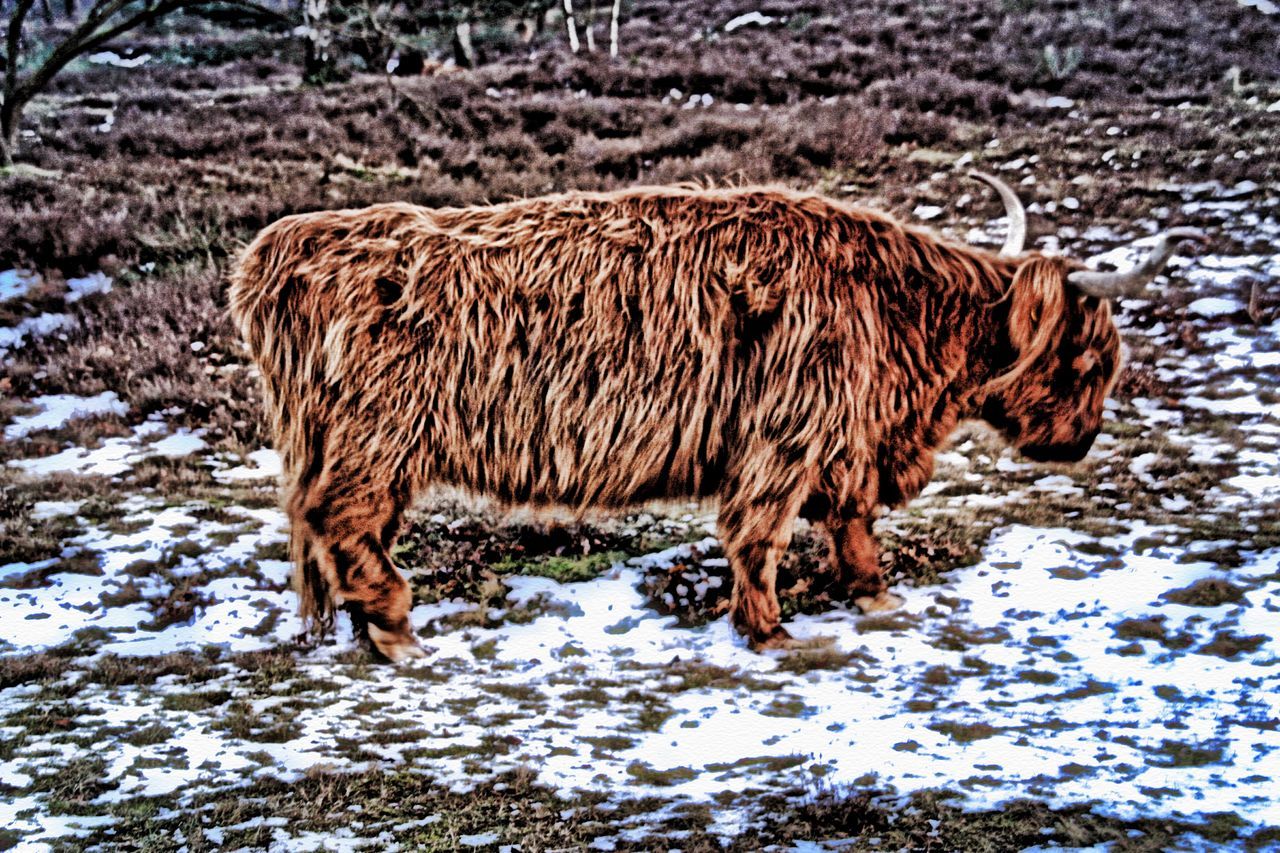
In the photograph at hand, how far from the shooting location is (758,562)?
3393 mm

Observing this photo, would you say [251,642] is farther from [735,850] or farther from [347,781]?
[735,850]

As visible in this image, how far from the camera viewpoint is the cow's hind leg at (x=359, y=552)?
10.7 ft

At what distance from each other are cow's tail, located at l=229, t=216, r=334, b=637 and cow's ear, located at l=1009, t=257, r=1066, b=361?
260 cm

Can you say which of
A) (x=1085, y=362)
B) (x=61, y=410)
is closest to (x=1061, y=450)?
(x=1085, y=362)

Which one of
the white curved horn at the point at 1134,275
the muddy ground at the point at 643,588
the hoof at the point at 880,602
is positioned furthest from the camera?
the hoof at the point at 880,602

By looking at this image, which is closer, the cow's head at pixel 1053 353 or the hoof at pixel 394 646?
the hoof at pixel 394 646

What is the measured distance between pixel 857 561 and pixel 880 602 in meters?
0.18

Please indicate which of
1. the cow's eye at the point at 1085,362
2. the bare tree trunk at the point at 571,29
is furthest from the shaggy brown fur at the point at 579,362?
the bare tree trunk at the point at 571,29

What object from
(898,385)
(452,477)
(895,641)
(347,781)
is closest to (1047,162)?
(898,385)

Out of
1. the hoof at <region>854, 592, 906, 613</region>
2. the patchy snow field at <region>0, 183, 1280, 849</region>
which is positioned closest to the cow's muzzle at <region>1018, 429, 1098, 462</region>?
the patchy snow field at <region>0, 183, 1280, 849</region>

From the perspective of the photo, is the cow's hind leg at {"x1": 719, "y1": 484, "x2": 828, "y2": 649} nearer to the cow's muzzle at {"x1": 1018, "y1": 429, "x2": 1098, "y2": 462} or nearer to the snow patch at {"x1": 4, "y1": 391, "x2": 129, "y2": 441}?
the cow's muzzle at {"x1": 1018, "y1": 429, "x2": 1098, "y2": 462}

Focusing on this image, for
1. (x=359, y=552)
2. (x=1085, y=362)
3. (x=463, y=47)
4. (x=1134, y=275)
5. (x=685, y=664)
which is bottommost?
(x=685, y=664)

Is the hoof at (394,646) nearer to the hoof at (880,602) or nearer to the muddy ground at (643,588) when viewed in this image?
the muddy ground at (643,588)

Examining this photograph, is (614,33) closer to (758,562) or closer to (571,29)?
(571,29)
